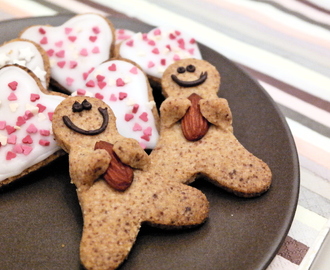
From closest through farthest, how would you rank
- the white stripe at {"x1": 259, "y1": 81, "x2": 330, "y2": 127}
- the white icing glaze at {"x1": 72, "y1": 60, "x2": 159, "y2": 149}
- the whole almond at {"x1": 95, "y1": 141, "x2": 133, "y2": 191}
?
the whole almond at {"x1": 95, "y1": 141, "x2": 133, "y2": 191}
the white icing glaze at {"x1": 72, "y1": 60, "x2": 159, "y2": 149}
the white stripe at {"x1": 259, "y1": 81, "x2": 330, "y2": 127}

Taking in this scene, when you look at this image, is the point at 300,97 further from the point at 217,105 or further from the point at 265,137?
the point at 217,105

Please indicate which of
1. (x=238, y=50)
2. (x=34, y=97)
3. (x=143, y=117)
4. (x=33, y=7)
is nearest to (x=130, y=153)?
(x=143, y=117)

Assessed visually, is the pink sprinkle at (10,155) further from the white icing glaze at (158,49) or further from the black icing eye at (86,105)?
the white icing glaze at (158,49)

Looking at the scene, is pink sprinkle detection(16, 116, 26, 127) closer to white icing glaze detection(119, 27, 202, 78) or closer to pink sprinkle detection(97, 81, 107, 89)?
pink sprinkle detection(97, 81, 107, 89)

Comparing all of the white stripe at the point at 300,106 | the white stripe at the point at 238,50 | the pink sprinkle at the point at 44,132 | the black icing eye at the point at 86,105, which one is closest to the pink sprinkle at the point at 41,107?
the pink sprinkle at the point at 44,132

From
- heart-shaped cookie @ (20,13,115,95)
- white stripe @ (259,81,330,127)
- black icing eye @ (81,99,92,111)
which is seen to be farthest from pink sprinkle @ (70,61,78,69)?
white stripe @ (259,81,330,127)

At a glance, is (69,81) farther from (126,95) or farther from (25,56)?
(126,95)

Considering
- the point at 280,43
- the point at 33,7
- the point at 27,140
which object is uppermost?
the point at 280,43
